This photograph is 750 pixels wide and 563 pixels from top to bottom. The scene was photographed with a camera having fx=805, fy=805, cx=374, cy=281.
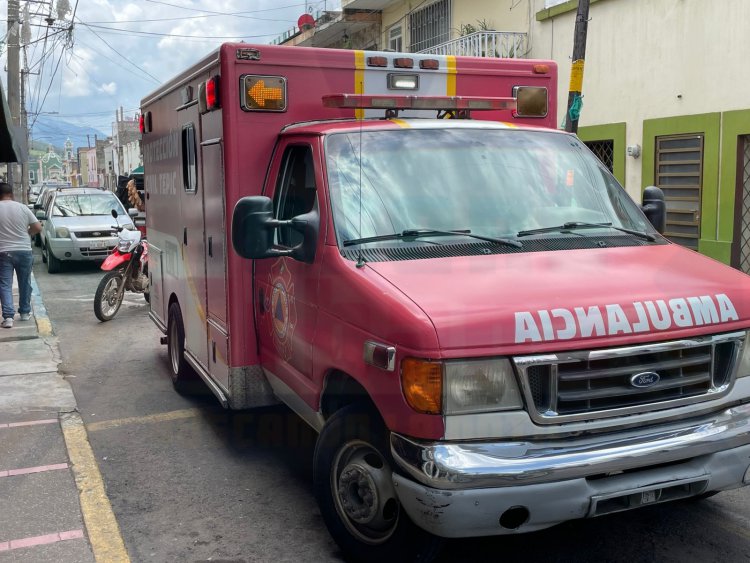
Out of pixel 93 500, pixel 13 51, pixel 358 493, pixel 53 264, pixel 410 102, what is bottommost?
pixel 93 500

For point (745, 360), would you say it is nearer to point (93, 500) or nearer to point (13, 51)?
point (93, 500)

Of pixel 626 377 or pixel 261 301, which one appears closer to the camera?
pixel 626 377

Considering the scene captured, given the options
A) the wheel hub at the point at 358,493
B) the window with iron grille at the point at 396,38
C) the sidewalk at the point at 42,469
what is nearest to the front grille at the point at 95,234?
the sidewalk at the point at 42,469

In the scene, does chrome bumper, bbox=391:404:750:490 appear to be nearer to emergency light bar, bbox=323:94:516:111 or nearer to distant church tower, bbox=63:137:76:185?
emergency light bar, bbox=323:94:516:111

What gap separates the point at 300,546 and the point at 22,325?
7.19 meters

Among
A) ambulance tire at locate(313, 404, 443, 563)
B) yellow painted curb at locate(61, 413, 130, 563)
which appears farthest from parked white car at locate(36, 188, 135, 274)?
ambulance tire at locate(313, 404, 443, 563)

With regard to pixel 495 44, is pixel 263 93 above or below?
below

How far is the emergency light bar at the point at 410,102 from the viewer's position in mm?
4727

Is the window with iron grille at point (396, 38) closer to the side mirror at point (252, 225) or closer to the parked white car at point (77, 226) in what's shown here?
the parked white car at point (77, 226)

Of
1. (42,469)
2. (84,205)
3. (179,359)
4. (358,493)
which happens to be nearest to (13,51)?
(84,205)

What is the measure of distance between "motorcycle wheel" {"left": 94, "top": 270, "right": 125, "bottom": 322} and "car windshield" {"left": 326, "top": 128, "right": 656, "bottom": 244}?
24.1ft

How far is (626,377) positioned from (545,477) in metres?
0.58

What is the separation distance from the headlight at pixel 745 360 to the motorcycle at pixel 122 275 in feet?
28.1

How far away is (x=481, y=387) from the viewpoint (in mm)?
3170
